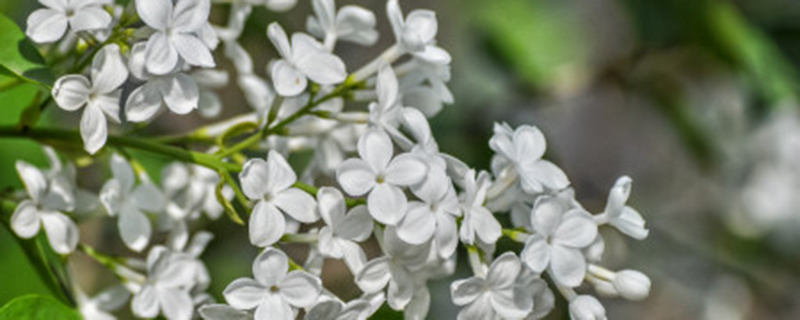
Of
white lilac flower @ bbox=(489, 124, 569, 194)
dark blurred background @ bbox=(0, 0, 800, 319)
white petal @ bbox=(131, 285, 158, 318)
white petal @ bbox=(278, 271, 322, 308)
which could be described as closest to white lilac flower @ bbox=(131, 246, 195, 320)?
white petal @ bbox=(131, 285, 158, 318)

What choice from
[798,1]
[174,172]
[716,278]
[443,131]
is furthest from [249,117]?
[798,1]

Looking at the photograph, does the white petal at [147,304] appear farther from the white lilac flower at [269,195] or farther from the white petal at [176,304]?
the white lilac flower at [269,195]

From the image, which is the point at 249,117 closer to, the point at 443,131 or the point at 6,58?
the point at 6,58

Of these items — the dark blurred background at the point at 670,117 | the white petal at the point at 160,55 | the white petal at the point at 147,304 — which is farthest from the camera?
the dark blurred background at the point at 670,117

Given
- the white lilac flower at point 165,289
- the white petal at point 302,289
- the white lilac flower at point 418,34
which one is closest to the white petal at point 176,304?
the white lilac flower at point 165,289

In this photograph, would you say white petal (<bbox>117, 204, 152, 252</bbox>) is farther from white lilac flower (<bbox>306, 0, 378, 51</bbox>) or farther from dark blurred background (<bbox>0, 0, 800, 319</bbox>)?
dark blurred background (<bbox>0, 0, 800, 319</bbox>)
